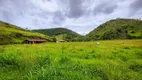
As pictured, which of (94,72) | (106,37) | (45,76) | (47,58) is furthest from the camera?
(106,37)

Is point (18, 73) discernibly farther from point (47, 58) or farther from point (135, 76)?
point (135, 76)

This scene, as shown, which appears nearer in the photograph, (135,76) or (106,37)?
(135,76)

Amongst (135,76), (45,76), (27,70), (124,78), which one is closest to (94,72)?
(124,78)

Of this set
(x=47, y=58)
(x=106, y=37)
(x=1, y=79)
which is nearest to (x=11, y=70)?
(x=1, y=79)

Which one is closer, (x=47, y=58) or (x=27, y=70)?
(x=27, y=70)

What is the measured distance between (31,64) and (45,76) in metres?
2.16

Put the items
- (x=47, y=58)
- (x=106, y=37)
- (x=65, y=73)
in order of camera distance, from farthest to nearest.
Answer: (x=106, y=37)
(x=47, y=58)
(x=65, y=73)

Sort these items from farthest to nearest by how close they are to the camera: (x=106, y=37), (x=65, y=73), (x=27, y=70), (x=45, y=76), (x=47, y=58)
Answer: (x=106, y=37)
(x=47, y=58)
(x=27, y=70)
(x=65, y=73)
(x=45, y=76)

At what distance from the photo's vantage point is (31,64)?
359 inches

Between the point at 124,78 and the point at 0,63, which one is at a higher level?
the point at 0,63

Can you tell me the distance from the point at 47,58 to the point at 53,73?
267 cm

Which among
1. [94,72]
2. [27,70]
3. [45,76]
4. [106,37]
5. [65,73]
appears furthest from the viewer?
[106,37]

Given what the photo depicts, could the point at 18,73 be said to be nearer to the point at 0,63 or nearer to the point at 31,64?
the point at 31,64

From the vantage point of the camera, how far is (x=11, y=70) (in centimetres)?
887
